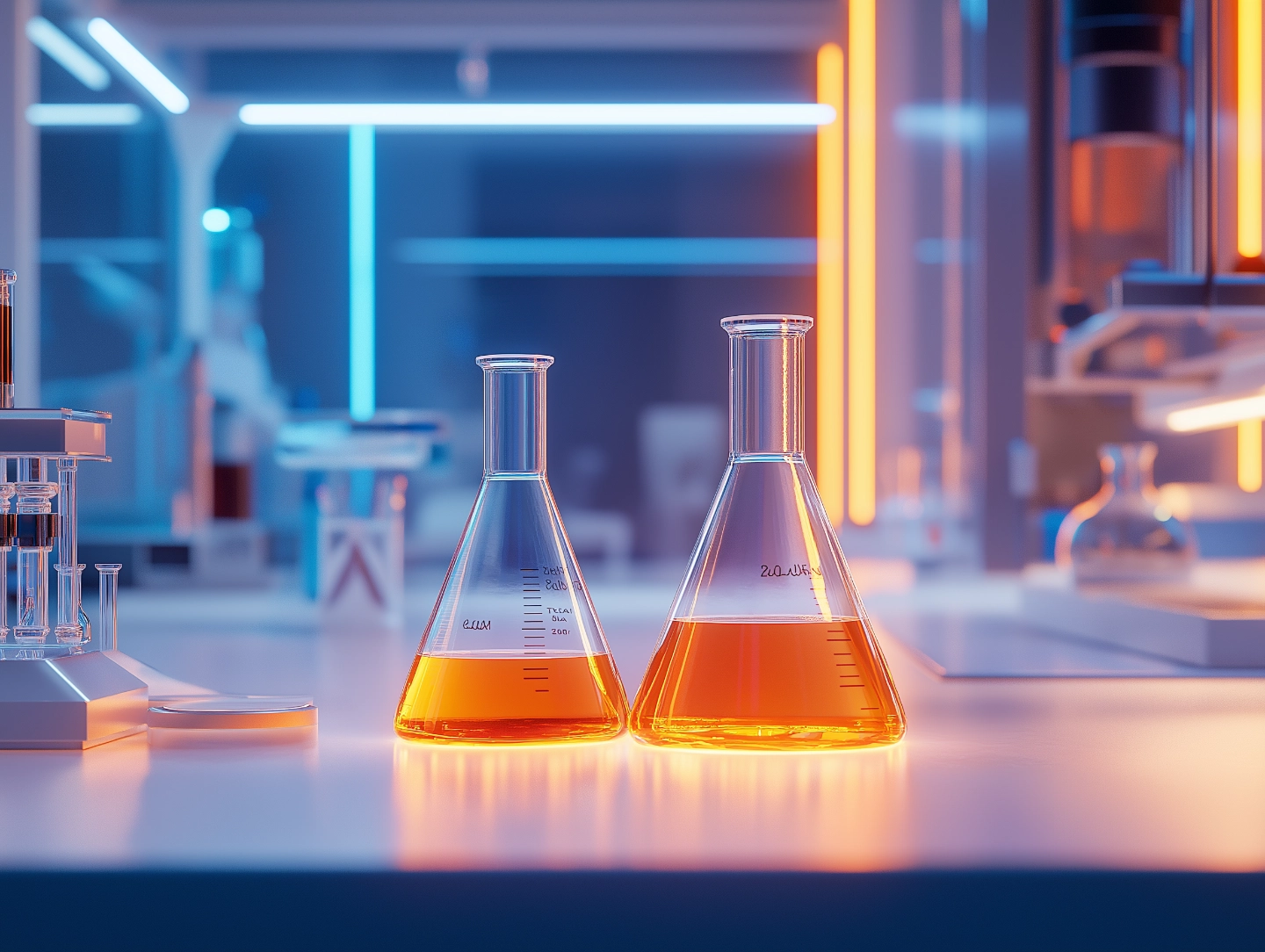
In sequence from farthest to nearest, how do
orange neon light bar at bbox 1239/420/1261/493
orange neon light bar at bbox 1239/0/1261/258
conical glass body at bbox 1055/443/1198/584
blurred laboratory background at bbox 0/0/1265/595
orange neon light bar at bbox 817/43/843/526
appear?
orange neon light bar at bbox 817/43/843/526, orange neon light bar at bbox 1239/420/1261/493, blurred laboratory background at bbox 0/0/1265/595, conical glass body at bbox 1055/443/1198/584, orange neon light bar at bbox 1239/0/1261/258

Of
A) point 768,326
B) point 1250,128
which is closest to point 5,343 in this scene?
point 768,326

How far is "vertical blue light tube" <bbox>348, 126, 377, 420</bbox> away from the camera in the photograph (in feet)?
8.53

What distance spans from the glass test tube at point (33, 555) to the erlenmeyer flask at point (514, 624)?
16cm

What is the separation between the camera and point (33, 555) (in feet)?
1.69

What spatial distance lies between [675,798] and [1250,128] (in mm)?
885

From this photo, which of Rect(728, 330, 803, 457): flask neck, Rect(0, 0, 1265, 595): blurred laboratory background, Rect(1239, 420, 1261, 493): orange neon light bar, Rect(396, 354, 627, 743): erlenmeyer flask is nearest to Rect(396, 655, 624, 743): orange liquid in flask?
Rect(396, 354, 627, 743): erlenmeyer flask

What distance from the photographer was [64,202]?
6.63 ft

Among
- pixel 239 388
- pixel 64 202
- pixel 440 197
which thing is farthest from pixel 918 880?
pixel 440 197

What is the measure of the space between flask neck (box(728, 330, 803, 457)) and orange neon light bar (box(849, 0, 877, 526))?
1.78 metres

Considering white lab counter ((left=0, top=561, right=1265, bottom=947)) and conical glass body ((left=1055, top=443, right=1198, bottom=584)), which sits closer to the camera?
white lab counter ((left=0, top=561, right=1265, bottom=947))

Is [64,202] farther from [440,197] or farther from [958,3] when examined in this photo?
[958,3]

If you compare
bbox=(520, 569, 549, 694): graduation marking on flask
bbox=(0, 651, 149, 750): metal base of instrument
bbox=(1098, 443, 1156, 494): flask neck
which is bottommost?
bbox=(0, 651, 149, 750): metal base of instrument

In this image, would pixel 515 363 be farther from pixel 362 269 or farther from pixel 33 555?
pixel 362 269

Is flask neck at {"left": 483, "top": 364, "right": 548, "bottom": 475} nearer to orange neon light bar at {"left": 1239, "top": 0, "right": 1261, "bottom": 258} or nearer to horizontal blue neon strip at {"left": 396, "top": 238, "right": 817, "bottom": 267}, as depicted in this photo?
orange neon light bar at {"left": 1239, "top": 0, "right": 1261, "bottom": 258}
